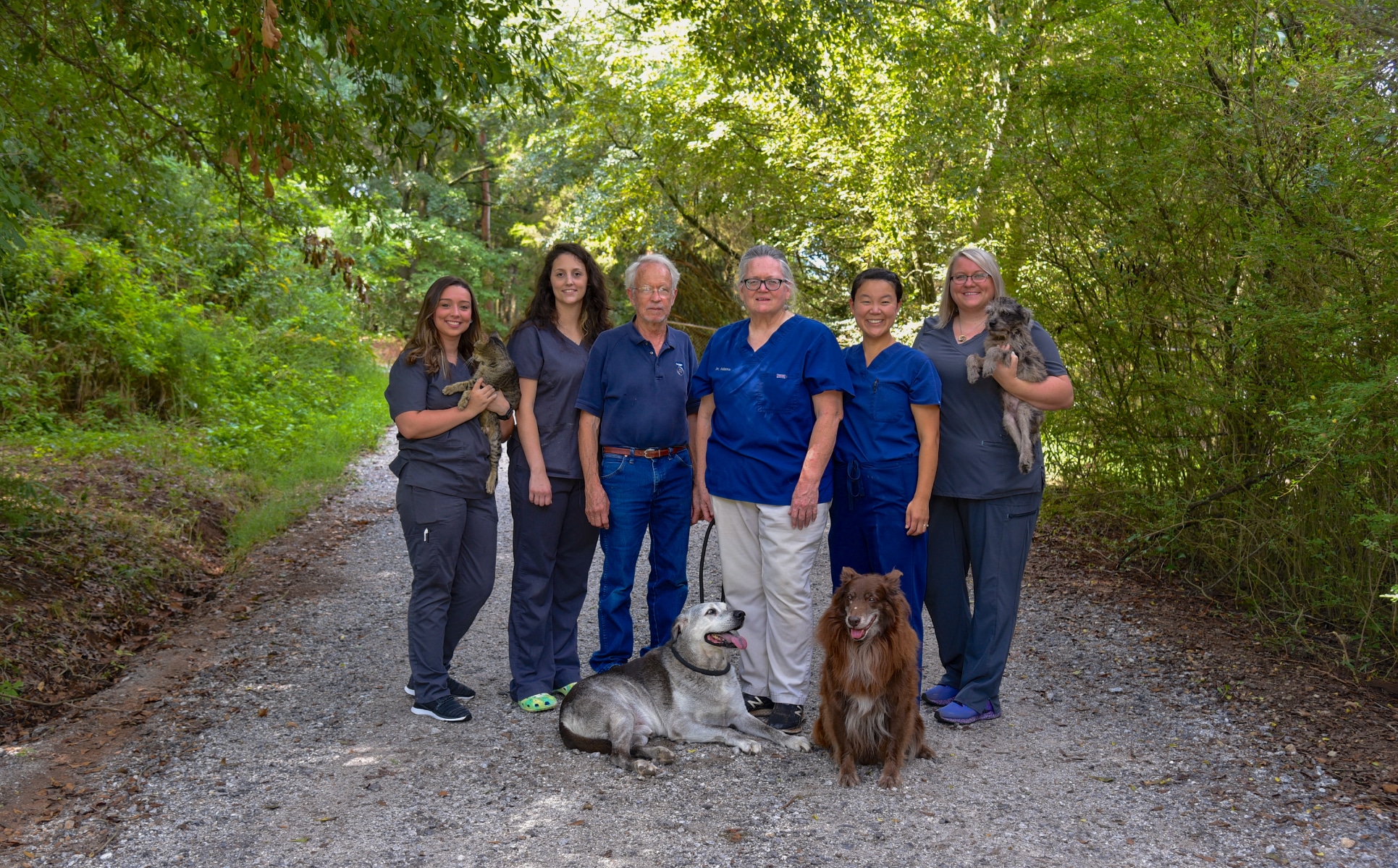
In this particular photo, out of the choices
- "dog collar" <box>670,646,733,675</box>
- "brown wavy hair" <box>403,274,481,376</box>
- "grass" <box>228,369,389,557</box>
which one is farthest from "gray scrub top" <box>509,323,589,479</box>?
"grass" <box>228,369,389,557</box>

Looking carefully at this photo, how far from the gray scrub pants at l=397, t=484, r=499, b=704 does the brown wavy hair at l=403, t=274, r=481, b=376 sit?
2.00 feet

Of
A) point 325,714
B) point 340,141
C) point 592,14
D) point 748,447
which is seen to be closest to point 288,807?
point 325,714

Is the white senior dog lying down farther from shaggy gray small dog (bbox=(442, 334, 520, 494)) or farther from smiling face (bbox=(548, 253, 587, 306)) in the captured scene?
smiling face (bbox=(548, 253, 587, 306))

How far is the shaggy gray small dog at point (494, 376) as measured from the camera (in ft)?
15.6

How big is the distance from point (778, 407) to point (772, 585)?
0.83m

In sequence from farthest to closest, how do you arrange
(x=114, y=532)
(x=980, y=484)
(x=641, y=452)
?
(x=114, y=532) → (x=641, y=452) → (x=980, y=484)

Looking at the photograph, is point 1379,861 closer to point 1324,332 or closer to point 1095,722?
point 1095,722

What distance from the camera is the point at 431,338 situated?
15.4ft

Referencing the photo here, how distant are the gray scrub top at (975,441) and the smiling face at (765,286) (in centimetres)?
73

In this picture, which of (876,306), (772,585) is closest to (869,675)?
(772,585)

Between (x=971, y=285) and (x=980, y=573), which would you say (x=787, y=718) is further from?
(x=971, y=285)

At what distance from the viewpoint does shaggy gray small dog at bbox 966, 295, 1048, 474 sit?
4.41 metres

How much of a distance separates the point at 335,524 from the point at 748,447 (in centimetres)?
637

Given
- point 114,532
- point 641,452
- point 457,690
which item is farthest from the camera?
point 114,532
